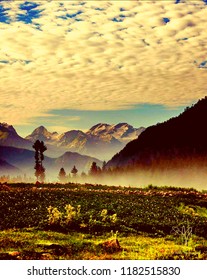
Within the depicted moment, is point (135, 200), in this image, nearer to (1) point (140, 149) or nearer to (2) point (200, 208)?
(2) point (200, 208)

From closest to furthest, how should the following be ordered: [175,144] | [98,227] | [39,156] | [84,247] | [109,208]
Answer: [84,247], [98,227], [109,208], [39,156], [175,144]

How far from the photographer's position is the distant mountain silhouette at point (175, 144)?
448 ft

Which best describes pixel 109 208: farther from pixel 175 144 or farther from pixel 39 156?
pixel 175 144

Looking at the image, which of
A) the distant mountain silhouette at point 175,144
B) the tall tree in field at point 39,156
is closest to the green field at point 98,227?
the tall tree in field at point 39,156

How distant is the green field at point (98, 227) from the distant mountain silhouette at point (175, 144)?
98036 mm

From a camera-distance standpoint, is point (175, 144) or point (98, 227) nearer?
point (98, 227)

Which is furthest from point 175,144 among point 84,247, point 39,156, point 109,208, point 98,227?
point 84,247

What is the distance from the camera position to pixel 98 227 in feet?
86.7

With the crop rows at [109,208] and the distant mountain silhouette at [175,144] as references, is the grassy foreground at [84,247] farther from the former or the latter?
the distant mountain silhouette at [175,144]

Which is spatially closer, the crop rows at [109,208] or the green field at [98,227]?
the green field at [98,227]

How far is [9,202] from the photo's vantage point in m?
32.4

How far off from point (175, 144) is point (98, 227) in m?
120
